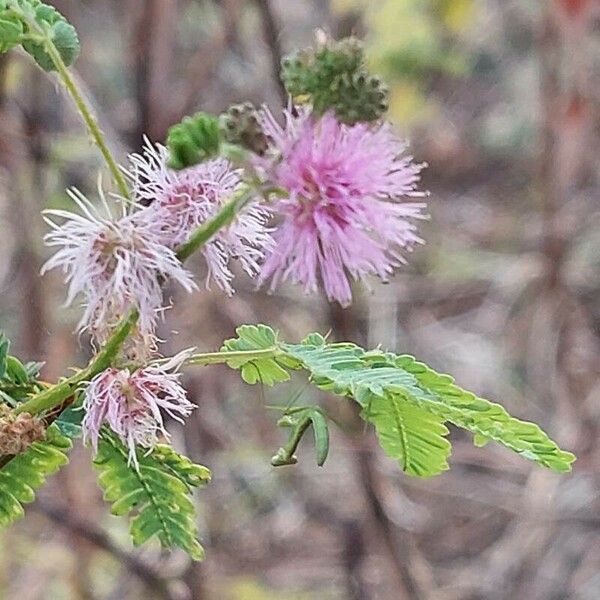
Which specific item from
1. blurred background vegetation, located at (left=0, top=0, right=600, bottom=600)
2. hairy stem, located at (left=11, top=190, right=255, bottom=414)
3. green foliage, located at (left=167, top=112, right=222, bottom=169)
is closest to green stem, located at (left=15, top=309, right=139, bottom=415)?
hairy stem, located at (left=11, top=190, right=255, bottom=414)

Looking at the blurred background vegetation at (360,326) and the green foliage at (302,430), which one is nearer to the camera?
the green foliage at (302,430)

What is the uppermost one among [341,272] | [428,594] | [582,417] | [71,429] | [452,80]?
[452,80]

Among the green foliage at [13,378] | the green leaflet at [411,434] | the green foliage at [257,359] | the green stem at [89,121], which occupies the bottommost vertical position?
the green foliage at [13,378]

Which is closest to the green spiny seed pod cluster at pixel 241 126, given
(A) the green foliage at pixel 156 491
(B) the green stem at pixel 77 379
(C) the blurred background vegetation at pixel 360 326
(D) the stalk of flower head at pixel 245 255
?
(D) the stalk of flower head at pixel 245 255

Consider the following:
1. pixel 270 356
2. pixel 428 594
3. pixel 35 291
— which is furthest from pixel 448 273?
pixel 270 356

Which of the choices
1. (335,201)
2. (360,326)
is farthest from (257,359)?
(360,326)

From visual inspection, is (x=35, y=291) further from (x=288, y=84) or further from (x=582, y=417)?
(x=288, y=84)

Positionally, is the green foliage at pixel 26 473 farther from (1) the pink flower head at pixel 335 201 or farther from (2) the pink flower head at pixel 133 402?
(1) the pink flower head at pixel 335 201
